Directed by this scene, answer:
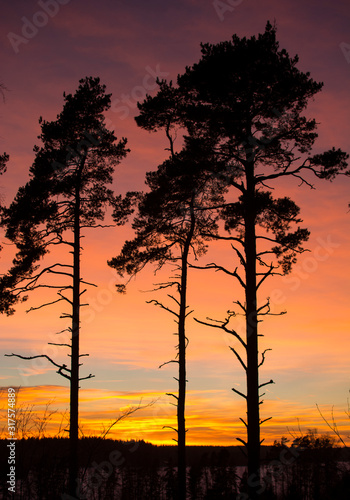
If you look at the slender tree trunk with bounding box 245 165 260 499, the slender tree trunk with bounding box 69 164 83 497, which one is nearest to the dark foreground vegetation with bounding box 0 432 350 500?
the slender tree trunk with bounding box 69 164 83 497

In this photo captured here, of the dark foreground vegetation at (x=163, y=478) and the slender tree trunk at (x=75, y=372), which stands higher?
the slender tree trunk at (x=75, y=372)

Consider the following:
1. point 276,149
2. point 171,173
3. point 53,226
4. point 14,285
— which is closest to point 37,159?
point 53,226

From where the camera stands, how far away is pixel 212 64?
1195 cm

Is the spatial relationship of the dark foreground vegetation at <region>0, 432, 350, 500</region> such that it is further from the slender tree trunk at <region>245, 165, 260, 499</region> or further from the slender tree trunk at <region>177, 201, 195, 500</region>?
Result: the slender tree trunk at <region>245, 165, 260, 499</region>

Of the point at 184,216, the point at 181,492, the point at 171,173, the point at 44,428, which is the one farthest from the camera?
the point at 184,216

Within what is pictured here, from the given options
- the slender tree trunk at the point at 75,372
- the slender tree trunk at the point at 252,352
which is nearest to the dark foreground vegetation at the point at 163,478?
the slender tree trunk at the point at 75,372

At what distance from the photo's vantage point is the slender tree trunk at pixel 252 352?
399 inches

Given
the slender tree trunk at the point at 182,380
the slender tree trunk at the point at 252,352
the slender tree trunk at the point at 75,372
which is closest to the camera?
the slender tree trunk at the point at 252,352

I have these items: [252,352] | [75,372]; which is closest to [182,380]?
[75,372]

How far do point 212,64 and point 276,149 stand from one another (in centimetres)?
269

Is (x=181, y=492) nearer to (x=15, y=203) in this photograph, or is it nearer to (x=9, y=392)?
(x=9, y=392)

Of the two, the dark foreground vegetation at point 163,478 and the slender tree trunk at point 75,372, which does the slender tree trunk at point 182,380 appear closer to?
the dark foreground vegetation at point 163,478

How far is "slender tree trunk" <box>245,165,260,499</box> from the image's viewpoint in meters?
10.1

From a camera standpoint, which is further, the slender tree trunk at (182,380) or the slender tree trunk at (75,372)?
the slender tree trunk at (182,380)
